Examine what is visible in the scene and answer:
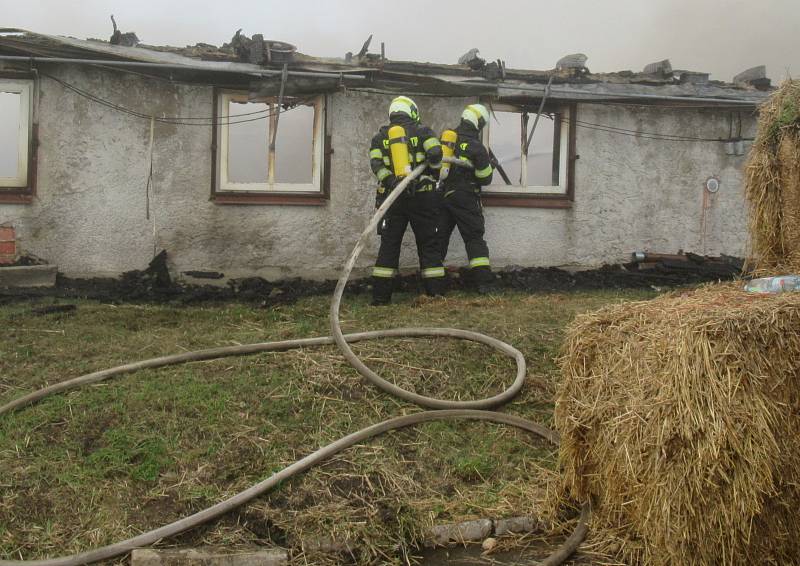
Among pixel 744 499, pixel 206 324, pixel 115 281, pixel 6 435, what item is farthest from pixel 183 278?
pixel 744 499

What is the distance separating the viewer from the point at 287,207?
32.5ft

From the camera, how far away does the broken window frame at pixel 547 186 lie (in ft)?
34.2

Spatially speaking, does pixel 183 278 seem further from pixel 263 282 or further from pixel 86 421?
pixel 86 421

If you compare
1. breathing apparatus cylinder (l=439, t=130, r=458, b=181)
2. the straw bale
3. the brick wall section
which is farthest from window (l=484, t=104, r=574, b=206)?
the straw bale

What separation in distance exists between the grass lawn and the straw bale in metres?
1.19

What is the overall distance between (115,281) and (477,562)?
6632 mm

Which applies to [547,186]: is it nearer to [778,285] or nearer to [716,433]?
[778,285]

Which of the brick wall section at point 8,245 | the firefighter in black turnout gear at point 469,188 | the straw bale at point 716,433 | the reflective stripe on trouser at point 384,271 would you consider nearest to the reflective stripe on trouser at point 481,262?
the firefighter in black turnout gear at point 469,188

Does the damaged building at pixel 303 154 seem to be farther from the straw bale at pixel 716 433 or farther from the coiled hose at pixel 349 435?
the straw bale at pixel 716 433

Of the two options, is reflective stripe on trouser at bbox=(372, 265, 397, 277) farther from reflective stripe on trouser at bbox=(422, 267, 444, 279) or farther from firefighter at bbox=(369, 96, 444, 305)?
reflective stripe on trouser at bbox=(422, 267, 444, 279)

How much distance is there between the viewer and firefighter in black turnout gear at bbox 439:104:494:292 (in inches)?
356

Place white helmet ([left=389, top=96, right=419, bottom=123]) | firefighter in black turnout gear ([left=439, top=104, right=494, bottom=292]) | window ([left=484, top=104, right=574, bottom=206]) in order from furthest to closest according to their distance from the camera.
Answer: window ([left=484, top=104, right=574, bottom=206]), firefighter in black turnout gear ([left=439, top=104, right=494, bottom=292]), white helmet ([left=389, top=96, right=419, bottom=123])

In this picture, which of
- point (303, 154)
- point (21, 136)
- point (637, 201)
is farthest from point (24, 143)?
point (637, 201)

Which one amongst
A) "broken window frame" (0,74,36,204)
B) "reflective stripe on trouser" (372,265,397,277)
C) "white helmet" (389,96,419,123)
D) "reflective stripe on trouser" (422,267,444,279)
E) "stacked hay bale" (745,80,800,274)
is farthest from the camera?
"broken window frame" (0,74,36,204)
